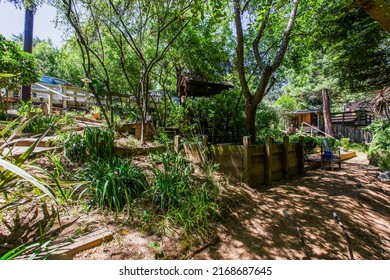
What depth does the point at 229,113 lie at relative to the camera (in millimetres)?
5395

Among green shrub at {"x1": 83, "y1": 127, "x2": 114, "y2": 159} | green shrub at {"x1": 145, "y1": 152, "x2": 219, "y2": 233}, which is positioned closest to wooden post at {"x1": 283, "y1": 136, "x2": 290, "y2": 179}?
green shrub at {"x1": 145, "y1": 152, "x2": 219, "y2": 233}

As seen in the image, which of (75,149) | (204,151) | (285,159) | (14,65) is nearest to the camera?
(75,149)

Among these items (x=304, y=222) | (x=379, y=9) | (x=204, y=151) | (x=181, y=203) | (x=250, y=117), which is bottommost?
(x=304, y=222)

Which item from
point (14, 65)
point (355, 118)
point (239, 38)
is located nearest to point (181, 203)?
point (239, 38)

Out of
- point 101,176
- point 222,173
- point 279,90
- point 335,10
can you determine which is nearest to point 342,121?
point 335,10

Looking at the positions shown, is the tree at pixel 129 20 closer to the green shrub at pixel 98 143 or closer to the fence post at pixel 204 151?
the green shrub at pixel 98 143

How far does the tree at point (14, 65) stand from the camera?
418cm

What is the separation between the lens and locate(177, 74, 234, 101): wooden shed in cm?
600

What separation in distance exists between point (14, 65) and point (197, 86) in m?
4.73

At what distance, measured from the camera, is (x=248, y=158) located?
337 centimetres

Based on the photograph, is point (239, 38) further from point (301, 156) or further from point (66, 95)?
point (66, 95)

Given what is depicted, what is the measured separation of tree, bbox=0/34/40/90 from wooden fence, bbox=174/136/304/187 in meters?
4.23

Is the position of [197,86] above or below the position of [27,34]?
below

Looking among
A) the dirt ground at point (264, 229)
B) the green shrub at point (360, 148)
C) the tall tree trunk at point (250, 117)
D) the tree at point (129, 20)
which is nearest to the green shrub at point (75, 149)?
the tree at point (129, 20)
